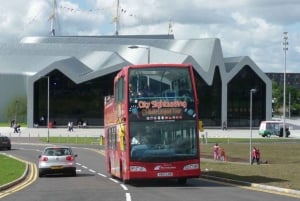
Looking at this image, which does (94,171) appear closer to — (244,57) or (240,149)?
(240,149)

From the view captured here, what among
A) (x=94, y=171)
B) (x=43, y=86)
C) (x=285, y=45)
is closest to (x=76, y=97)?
(x=43, y=86)

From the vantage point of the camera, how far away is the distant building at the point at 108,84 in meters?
121

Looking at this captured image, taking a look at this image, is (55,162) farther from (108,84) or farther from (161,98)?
(108,84)

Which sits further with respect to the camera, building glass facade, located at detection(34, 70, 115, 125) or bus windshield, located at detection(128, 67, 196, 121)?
building glass facade, located at detection(34, 70, 115, 125)

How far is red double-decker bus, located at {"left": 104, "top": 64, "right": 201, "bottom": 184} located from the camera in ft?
82.2

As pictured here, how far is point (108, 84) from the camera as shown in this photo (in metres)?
123

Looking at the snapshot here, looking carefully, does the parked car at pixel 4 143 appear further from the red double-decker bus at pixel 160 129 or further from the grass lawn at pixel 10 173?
the red double-decker bus at pixel 160 129

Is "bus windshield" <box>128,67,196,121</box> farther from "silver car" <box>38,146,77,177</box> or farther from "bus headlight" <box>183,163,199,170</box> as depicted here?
"silver car" <box>38,146,77,177</box>

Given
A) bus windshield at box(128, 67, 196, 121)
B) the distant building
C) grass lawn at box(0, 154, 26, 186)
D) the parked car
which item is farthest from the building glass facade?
bus windshield at box(128, 67, 196, 121)

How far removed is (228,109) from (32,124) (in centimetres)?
3512

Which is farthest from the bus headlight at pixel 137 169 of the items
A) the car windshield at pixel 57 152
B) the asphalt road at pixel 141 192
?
the car windshield at pixel 57 152

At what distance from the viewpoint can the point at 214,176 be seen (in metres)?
29.4

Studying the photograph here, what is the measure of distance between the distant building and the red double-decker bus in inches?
3573

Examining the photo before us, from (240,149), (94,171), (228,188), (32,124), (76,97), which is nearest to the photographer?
(228,188)
